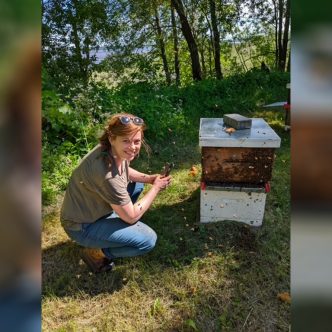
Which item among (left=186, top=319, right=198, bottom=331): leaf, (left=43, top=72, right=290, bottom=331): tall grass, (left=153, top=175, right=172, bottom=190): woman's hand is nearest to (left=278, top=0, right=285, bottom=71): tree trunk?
(left=43, top=72, right=290, bottom=331): tall grass

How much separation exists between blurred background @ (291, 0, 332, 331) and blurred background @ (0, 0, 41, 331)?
341mm

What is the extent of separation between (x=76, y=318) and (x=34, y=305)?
5.05ft

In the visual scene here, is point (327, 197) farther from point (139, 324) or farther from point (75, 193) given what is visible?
point (75, 193)

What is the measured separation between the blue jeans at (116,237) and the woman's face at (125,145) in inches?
15.7

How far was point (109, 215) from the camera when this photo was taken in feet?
7.41

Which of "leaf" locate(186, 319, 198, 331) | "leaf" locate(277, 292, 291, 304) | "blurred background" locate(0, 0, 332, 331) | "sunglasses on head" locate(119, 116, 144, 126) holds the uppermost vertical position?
"blurred background" locate(0, 0, 332, 331)

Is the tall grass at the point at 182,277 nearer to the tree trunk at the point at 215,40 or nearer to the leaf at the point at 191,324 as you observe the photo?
the leaf at the point at 191,324

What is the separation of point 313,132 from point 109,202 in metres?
1.66

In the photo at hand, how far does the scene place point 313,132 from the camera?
469mm

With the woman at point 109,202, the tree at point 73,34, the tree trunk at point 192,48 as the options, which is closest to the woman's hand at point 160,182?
the woman at point 109,202

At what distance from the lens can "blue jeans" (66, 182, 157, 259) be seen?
2129mm

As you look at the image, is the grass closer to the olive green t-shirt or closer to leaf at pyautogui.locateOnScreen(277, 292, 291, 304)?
leaf at pyautogui.locateOnScreen(277, 292, 291, 304)

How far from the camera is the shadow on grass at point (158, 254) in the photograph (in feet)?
7.24

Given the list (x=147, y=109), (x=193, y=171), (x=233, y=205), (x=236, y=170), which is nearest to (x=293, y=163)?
(x=236, y=170)
